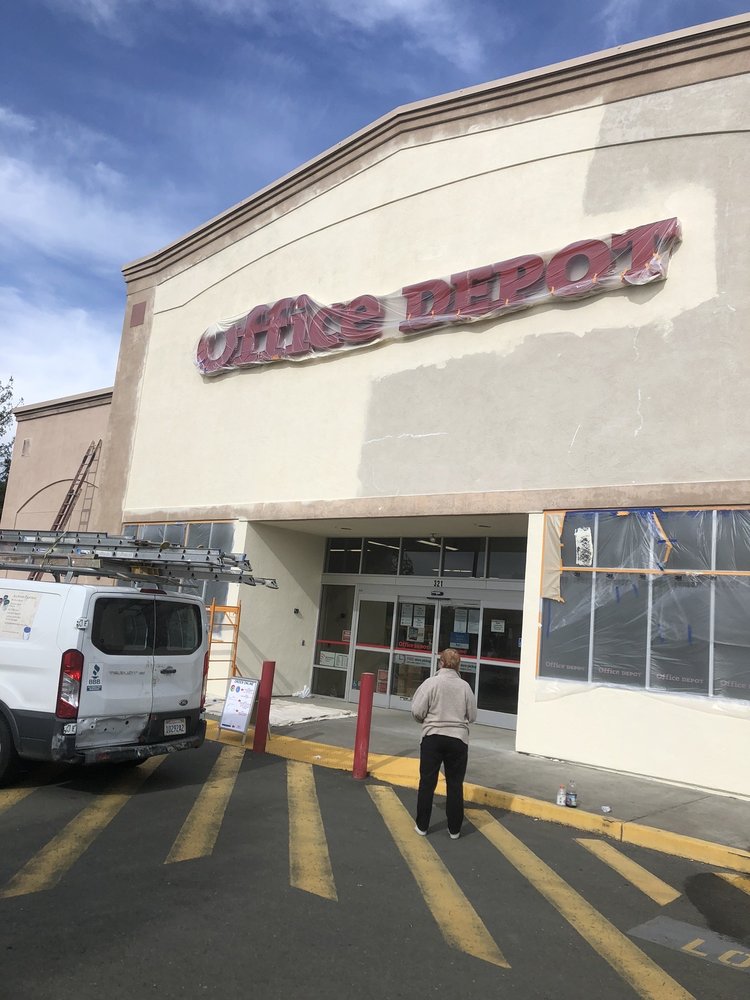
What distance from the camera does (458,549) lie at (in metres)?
15.0

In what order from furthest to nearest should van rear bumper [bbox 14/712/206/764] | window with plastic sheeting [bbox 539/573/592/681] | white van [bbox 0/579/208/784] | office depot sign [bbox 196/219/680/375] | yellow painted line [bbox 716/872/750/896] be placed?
office depot sign [bbox 196/219/680/375], window with plastic sheeting [bbox 539/573/592/681], white van [bbox 0/579/208/784], van rear bumper [bbox 14/712/206/764], yellow painted line [bbox 716/872/750/896]

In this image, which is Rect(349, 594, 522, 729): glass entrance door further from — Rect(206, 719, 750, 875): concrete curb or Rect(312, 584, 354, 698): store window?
Rect(206, 719, 750, 875): concrete curb

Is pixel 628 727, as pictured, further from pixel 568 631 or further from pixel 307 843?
pixel 307 843

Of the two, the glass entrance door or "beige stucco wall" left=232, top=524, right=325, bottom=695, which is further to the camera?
"beige stucco wall" left=232, top=524, right=325, bottom=695

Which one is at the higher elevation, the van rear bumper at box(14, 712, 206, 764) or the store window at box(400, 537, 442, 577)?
the store window at box(400, 537, 442, 577)

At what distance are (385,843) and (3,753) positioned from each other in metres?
3.77

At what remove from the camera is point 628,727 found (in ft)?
33.2

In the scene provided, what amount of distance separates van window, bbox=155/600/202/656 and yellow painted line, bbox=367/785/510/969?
9.05 ft

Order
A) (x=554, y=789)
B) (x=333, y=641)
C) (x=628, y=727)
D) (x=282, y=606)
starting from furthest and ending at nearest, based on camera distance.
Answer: (x=333, y=641) → (x=282, y=606) → (x=628, y=727) → (x=554, y=789)

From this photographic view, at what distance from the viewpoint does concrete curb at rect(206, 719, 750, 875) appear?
22.9ft

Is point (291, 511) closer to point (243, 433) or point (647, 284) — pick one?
point (243, 433)

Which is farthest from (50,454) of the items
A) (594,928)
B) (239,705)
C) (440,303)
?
(594,928)

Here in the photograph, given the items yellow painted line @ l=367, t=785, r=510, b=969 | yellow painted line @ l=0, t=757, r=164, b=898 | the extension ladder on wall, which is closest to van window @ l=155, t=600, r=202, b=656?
yellow painted line @ l=0, t=757, r=164, b=898

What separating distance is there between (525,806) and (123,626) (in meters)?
4.63
